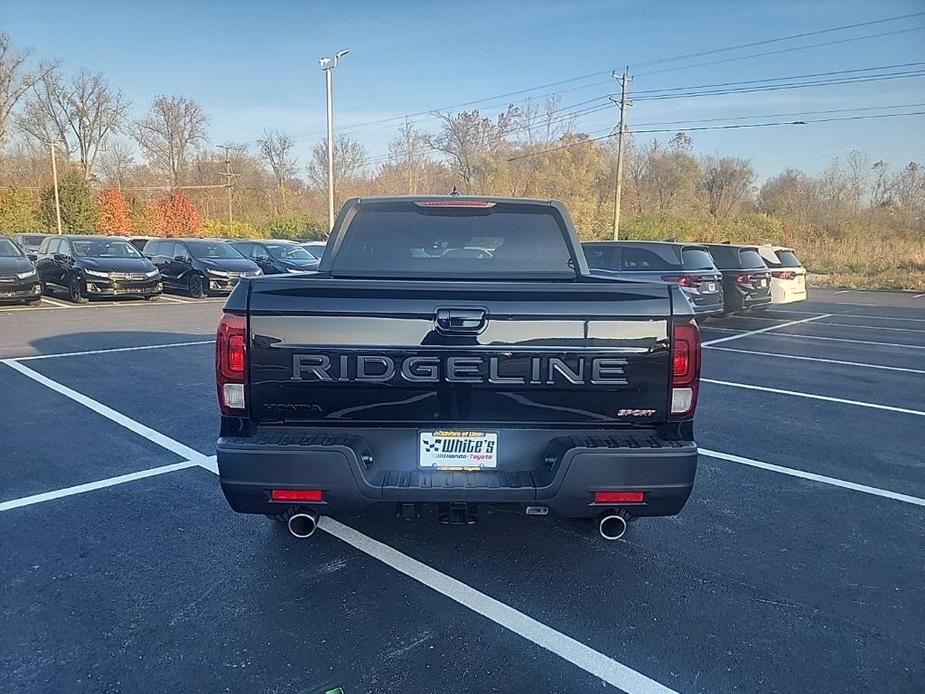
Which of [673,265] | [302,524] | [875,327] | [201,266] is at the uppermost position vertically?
[673,265]

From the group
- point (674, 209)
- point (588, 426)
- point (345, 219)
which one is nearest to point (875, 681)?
point (588, 426)

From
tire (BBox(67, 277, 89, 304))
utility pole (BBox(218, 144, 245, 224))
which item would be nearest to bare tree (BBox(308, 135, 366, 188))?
utility pole (BBox(218, 144, 245, 224))

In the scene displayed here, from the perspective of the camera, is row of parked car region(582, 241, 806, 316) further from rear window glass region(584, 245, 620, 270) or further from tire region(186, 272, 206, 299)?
tire region(186, 272, 206, 299)

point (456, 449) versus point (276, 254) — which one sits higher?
point (276, 254)

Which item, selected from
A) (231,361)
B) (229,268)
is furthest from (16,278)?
(231,361)

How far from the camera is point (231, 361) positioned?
114 inches

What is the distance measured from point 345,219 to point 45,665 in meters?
2.80

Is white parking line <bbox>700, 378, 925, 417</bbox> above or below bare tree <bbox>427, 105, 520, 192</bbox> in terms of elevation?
below

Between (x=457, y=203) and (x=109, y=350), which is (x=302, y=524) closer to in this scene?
(x=457, y=203)

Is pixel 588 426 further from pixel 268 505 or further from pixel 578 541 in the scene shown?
pixel 268 505

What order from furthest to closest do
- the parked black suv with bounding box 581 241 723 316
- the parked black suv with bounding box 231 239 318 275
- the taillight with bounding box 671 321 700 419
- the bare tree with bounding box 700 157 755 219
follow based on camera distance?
the bare tree with bounding box 700 157 755 219 → the parked black suv with bounding box 231 239 318 275 → the parked black suv with bounding box 581 241 723 316 → the taillight with bounding box 671 321 700 419

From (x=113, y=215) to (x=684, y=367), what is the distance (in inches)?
1668

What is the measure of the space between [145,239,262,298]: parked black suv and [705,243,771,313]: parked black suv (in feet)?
41.8

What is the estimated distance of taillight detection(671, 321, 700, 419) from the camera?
2945mm
